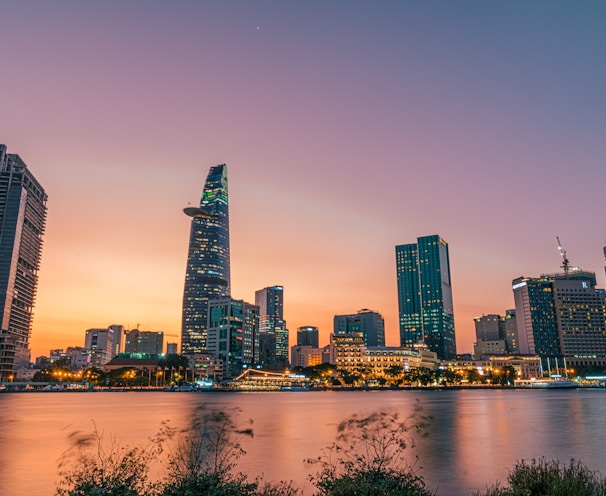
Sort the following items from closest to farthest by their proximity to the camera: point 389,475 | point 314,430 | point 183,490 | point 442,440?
point 183,490
point 389,475
point 442,440
point 314,430

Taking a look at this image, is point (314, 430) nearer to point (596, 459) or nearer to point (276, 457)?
point (276, 457)

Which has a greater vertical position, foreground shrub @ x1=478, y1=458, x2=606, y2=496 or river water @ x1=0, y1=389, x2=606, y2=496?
foreground shrub @ x1=478, y1=458, x2=606, y2=496

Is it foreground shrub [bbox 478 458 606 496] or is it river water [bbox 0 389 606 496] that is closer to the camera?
foreground shrub [bbox 478 458 606 496]

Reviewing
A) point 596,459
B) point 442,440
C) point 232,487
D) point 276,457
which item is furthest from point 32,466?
point 596,459

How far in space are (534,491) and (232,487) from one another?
1205cm

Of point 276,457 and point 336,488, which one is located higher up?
point 336,488

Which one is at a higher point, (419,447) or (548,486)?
(548,486)

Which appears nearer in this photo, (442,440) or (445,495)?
(445,495)

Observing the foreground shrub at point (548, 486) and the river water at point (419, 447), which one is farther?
the river water at point (419, 447)

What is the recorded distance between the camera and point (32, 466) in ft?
135

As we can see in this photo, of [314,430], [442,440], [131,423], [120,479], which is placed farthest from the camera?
[131,423]

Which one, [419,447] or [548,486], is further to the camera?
[419,447]

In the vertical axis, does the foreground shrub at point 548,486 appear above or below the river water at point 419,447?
above

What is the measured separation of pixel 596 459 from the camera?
148ft
